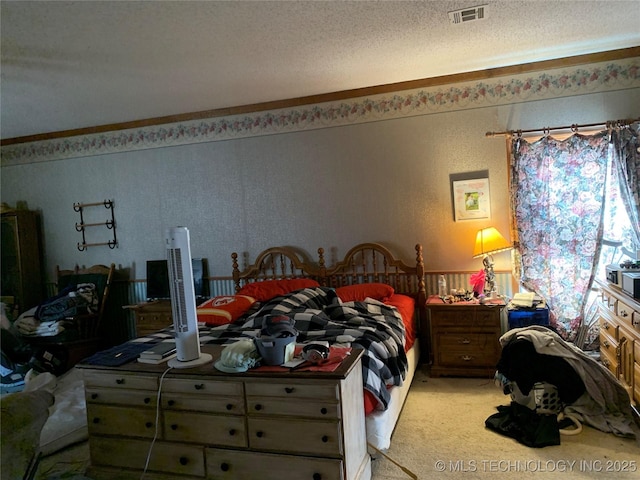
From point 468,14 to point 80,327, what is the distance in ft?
14.2

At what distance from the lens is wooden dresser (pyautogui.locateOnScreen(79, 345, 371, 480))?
71.9 inches

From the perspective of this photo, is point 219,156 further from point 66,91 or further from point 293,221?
point 66,91

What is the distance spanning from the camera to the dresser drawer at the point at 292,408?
1809 mm

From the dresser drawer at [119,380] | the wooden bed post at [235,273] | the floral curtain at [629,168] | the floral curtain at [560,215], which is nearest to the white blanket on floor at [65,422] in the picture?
the dresser drawer at [119,380]

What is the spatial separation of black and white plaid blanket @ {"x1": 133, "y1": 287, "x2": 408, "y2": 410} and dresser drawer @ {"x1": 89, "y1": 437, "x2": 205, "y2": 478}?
660mm

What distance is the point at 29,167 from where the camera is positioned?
16.6 feet

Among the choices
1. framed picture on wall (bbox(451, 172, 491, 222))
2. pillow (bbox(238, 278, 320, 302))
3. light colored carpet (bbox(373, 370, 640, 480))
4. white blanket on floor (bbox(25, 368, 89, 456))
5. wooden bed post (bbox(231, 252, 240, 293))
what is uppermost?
framed picture on wall (bbox(451, 172, 491, 222))

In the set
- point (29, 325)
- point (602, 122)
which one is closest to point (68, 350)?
point (29, 325)

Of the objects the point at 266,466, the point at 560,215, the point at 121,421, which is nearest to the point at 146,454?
the point at 121,421

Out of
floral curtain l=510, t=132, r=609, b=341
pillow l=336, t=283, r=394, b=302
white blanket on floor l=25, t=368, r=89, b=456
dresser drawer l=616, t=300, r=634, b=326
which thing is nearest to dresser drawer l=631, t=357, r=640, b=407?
dresser drawer l=616, t=300, r=634, b=326

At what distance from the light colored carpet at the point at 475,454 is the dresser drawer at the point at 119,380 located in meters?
0.39

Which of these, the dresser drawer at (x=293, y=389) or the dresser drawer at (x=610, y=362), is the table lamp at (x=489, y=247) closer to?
the dresser drawer at (x=610, y=362)

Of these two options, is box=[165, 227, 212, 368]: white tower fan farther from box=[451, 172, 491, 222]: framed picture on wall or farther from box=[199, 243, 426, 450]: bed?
box=[451, 172, 491, 222]: framed picture on wall

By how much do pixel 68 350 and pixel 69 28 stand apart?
2.99 meters
